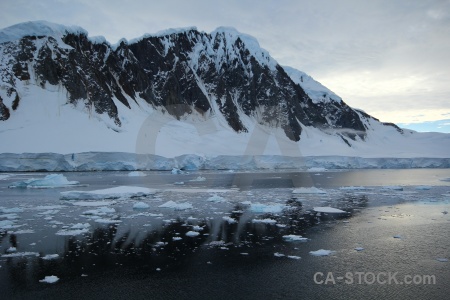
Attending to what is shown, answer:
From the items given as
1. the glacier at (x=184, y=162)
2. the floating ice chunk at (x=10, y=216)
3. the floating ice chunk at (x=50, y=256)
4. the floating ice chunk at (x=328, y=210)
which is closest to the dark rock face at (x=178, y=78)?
the glacier at (x=184, y=162)

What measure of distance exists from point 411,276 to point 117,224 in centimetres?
972

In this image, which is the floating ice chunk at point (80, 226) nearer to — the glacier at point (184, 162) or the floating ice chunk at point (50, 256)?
the floating ice chunk at point (50, 256)

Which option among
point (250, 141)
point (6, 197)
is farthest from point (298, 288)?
point (250, 141)

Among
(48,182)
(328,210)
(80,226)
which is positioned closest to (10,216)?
(80,226)

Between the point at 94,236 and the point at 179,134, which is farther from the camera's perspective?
the point at 179,134

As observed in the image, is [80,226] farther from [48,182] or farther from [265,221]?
[48,182]

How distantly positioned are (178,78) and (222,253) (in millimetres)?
81209

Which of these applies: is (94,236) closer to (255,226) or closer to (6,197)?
(255,226)

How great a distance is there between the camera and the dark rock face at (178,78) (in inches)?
2418

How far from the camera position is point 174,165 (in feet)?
187

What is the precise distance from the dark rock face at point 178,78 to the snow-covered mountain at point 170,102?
0.79 feet

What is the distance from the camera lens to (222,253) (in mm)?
9594

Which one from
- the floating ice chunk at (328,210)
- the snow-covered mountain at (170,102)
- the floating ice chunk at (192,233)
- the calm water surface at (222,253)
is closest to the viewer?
the calm water surface at (222,253)

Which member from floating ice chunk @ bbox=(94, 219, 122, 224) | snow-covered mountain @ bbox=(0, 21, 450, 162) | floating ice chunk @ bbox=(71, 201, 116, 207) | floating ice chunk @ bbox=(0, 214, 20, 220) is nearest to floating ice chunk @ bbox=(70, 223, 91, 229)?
floating ice chunk @ bbox=(94, 219, 122, 224)
